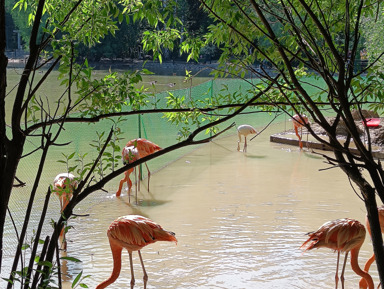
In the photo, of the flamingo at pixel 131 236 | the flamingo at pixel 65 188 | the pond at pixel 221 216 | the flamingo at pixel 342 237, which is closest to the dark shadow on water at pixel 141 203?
the pond at pixel 221 216

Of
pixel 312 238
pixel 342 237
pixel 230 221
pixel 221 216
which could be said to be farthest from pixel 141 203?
pixel 342 237

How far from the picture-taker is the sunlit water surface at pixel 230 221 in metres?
5.43

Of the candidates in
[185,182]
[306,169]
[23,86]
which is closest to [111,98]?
[23,86]

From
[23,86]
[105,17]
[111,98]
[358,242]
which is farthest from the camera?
[358,242]

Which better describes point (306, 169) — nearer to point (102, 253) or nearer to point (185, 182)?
point (185, 182)

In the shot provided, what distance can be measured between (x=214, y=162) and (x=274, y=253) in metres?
5.10

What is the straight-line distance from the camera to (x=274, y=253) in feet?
19.6

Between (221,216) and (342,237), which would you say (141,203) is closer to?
(221,216)

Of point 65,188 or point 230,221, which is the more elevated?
point 65,188

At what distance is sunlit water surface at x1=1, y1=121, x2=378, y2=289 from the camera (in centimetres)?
543

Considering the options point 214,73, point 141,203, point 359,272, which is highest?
point 214,73

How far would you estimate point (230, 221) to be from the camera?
282 inches

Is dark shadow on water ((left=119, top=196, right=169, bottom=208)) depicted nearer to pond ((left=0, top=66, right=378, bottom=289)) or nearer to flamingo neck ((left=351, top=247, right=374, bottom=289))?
pond ((left=0, top=66, right=378, bottom=289))

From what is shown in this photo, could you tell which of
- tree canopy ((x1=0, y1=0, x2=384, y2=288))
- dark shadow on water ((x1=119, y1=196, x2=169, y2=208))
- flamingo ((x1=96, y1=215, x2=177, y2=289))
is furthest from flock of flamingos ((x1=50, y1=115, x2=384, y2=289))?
dark shadow on water ((x1=119, y1=196, x2=169, y2=208))
